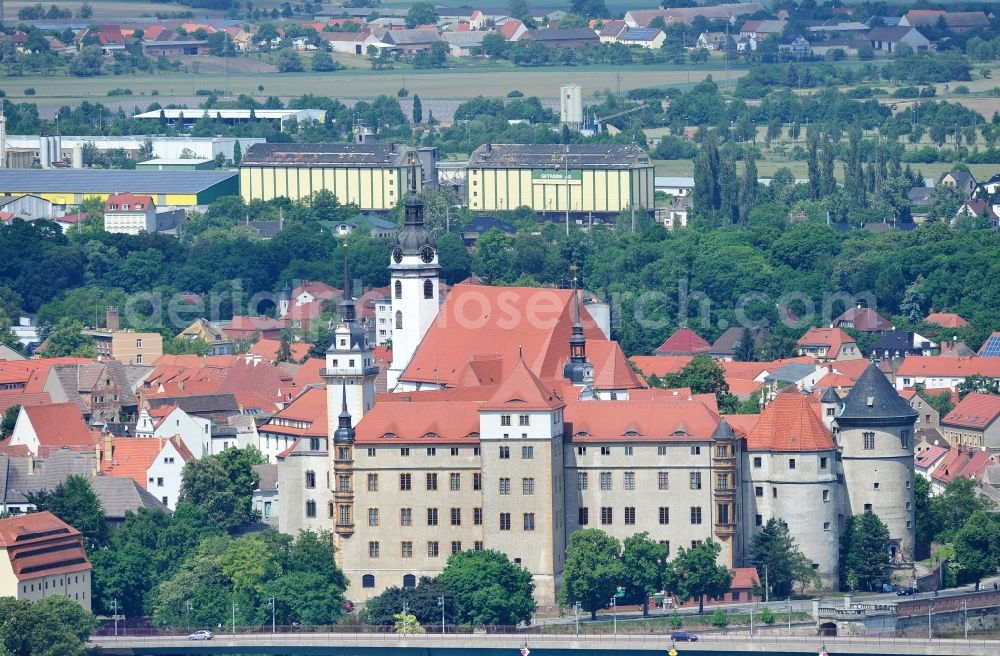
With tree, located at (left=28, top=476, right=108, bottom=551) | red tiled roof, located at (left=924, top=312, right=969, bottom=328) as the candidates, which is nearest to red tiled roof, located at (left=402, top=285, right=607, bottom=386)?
tree, located at (left=28, top=476, right=108, bottom=551)

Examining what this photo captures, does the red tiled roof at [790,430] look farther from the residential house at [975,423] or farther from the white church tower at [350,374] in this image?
the residential house at [975,423]

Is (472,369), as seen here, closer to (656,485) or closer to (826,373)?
(656,485)

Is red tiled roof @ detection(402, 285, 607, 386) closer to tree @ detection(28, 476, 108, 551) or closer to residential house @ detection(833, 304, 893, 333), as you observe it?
tree @ detection(28, 476, 108, 551)

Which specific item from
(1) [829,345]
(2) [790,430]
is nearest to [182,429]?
(2) [790,430]

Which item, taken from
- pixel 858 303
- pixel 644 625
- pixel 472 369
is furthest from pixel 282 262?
pixel 644 625

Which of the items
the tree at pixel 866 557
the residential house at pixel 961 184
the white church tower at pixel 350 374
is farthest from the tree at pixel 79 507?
the residential house at pixel 961 184

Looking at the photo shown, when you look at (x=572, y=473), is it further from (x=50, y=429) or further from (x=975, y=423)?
(x=975, y=423)
